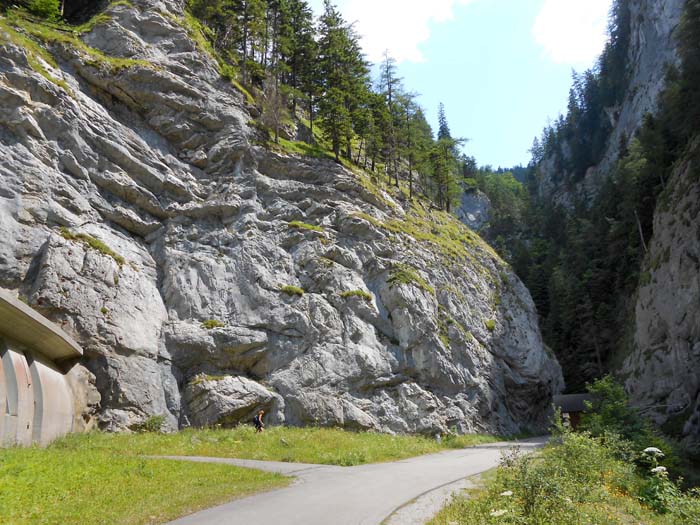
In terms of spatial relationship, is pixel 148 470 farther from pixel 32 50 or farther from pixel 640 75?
pixel 640 75

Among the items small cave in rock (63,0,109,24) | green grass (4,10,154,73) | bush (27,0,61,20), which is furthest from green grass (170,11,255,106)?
bush (27,0,61,20)

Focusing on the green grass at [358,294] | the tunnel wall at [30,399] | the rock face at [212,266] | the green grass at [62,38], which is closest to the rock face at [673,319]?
the rock face at [212,266]

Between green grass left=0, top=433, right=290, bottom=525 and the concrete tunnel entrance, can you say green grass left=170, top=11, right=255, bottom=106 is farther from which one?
green grass left=0, top=433, right=290, bottom=525

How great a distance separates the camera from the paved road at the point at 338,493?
9.51 metres

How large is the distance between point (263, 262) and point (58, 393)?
13535 mm

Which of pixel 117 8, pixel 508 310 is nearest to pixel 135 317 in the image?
pixel 117 8

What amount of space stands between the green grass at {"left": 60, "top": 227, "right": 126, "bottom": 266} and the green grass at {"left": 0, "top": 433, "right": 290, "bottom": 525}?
36.9 feet

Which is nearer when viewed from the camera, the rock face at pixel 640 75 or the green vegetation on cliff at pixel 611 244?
the green vegetation on cliff at pixel 611 244

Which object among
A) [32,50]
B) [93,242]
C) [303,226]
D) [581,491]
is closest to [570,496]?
[581,491]

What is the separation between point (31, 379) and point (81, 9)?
3588cm

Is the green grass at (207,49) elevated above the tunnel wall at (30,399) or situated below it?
above

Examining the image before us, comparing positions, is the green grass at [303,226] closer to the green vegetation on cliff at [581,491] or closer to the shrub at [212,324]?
the shrub at [212,324]

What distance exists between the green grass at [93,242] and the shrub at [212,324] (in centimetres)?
528

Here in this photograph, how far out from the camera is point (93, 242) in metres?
24.2
